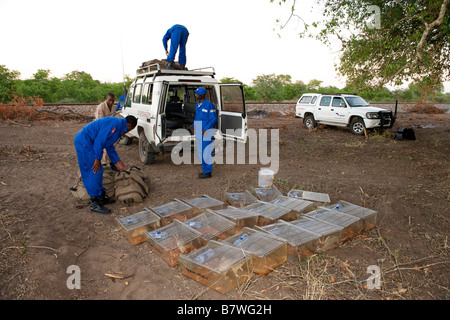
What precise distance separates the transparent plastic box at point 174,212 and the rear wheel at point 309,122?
955cm

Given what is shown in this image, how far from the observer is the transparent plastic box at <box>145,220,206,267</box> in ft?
10.2

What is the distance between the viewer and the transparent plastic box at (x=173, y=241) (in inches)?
122

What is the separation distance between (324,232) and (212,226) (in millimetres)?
1363

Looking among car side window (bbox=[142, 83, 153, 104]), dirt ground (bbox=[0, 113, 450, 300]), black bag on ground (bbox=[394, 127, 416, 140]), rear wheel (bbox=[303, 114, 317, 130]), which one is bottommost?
dirt ground (bbox=[0, 113, 450, 300])


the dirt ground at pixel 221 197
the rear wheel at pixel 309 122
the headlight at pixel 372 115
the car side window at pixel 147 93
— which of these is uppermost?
the car side window at pixel 147 93

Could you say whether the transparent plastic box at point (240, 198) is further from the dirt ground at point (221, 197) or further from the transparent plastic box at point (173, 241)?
the transparent plastic box at point (173, 241)

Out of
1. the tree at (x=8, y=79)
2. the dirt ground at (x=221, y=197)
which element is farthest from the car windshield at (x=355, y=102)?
the tree at (x=8, y=79)

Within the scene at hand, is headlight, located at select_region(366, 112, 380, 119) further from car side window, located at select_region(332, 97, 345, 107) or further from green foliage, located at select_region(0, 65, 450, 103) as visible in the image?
green foliage, located at select_region(0, 65, 450, 103)

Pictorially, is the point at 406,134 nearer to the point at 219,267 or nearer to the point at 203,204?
the point at 203,204

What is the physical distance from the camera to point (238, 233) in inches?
132

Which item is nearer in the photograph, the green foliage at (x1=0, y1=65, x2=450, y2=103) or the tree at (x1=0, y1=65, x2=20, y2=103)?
the tree at (x1=0, y1=65, x2=20, y2=103)

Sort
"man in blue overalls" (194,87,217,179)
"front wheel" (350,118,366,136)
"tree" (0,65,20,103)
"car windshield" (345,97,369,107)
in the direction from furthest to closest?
"tree" (0,65,20,103), "car windshield" (345,97,369,107), "front wheel" (350,118,366,136), "man in blue overalls" (194,87,217,179)

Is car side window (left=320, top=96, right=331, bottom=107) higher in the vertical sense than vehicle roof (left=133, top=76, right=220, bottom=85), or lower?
lower

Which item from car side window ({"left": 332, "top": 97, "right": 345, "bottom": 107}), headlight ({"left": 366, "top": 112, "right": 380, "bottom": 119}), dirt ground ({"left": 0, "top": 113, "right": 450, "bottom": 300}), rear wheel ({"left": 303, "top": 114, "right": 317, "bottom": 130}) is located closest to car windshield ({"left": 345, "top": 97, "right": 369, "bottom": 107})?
car side window ({"left": 332, "top": 97, "right": 345, "bottom": 107})
